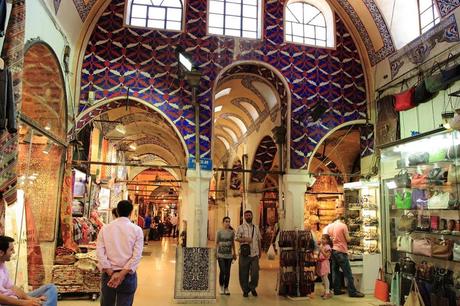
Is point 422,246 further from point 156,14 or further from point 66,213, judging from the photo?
point 156,14

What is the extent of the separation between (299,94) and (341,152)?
5.08 meters

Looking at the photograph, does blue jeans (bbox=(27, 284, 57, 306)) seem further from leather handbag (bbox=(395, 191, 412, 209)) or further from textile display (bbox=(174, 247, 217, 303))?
leather handbag (bbox=(395, 191, 412, 209))

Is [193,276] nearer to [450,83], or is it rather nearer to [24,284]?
[24,284]

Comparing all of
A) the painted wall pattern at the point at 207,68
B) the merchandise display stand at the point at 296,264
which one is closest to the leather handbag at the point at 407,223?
the merchandise display stand at the point at 296,264

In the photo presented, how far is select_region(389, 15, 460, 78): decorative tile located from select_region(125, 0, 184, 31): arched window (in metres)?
5.02

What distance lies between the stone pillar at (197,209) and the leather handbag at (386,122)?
4108 millimetres

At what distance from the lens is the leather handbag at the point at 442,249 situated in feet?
20.1

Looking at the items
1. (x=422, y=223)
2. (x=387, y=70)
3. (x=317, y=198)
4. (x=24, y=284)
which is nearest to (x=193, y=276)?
(x=24, y=284)

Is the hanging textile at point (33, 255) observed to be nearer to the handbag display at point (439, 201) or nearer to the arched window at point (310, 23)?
the handbag display at point (439, 201)

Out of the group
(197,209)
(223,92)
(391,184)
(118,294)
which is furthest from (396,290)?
(223,92)

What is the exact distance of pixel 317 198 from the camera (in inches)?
655

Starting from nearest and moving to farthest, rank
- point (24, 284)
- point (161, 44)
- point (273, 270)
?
point (24, 284) → point (161, 44) → point (273, 270)

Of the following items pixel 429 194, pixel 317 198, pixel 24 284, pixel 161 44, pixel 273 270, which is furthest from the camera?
pixel 317 198

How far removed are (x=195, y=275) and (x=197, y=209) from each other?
209 centimetres
